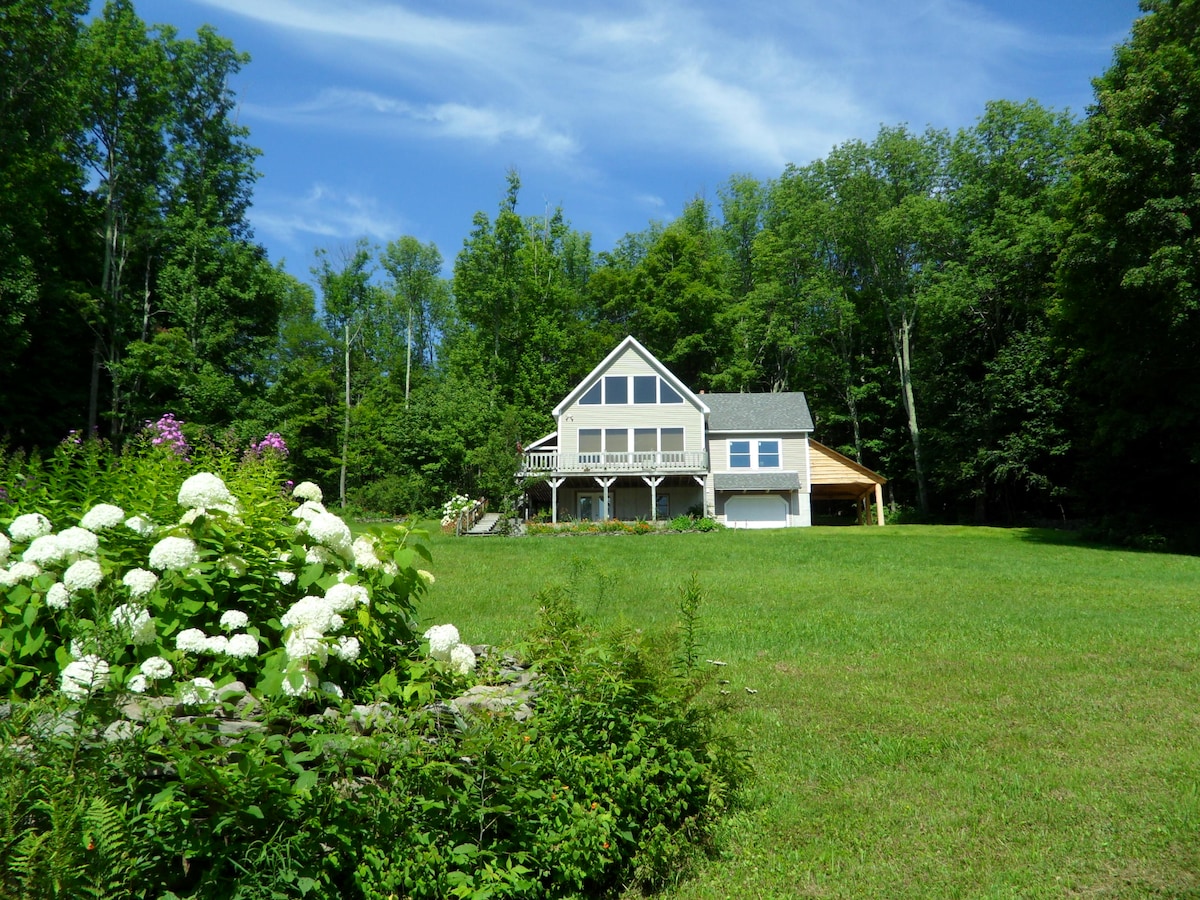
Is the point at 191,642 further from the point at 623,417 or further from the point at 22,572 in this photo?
the point at 623,417

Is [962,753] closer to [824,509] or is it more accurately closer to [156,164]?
[156,164]

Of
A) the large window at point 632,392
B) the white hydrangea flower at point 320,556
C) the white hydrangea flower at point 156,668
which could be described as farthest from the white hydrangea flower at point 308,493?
the large window at point 632,392

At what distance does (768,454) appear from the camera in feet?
101

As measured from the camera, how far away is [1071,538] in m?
23.6

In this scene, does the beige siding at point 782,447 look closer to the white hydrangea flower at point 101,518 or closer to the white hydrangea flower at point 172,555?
the white hydrangea flower at point 101,518

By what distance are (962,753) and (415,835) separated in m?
4.15

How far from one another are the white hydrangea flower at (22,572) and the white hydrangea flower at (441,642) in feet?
5.59

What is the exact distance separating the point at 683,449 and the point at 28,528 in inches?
1089

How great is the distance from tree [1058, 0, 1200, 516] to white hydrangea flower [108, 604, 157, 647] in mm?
23145

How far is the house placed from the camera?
98.2ft

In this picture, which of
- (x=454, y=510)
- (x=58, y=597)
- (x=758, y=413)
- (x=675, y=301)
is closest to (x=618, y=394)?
(x=758, y=413)

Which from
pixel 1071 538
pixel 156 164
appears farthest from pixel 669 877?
pixel 156 164

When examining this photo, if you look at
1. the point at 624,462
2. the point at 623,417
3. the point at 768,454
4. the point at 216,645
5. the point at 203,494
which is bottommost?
the point at 216,645

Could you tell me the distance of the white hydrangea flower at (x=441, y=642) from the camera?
382cm
